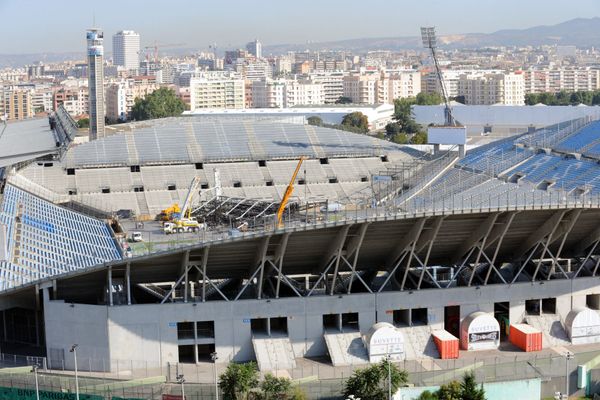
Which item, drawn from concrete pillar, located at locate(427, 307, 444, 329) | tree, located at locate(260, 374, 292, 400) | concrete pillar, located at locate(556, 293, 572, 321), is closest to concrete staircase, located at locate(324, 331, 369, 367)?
concrete pillar, located at locate(427, 307, 444, 329)

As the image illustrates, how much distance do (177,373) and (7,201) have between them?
629 inches

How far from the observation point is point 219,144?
219ft

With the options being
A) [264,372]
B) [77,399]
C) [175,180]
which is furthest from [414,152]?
[77,399]

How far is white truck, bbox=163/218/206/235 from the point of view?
48500 millimetres

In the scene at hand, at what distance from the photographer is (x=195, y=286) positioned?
42.0 metres

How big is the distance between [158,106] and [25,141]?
7035 centimetres

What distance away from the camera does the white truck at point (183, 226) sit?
159ft

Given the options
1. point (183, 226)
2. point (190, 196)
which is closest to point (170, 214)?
point (190, 196)

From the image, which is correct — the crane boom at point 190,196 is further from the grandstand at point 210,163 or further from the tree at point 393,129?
the tree at point 393,129

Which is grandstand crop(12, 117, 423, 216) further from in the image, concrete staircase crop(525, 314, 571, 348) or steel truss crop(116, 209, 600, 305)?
concrete staircase crop(525, 314, 571, 348)

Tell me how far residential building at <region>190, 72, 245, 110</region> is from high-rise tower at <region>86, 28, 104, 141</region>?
9425 cm

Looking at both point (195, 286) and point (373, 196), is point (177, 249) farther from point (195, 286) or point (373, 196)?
point (373, 196)

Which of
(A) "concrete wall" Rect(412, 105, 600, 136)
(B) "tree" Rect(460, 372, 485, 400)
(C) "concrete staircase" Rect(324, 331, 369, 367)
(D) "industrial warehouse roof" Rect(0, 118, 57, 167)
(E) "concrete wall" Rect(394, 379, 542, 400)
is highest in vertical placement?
(D) "industrial warehouse roof" Rect(0, 118, 57, 167)

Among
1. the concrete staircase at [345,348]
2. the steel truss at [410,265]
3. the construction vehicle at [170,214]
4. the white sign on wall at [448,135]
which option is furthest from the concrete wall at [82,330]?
the white sign on wall at [448,135]
